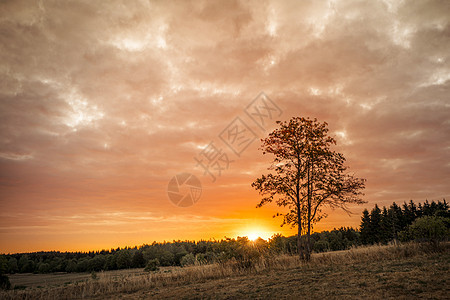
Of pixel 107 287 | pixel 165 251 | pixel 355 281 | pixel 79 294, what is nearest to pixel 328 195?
pixel 355 281

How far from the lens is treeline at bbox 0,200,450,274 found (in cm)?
1633

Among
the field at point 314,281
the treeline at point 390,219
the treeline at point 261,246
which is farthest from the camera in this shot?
the treeline at point 390,219

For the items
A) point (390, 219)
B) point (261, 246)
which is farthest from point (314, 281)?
point (390, 219)

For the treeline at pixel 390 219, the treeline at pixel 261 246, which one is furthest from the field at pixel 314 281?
the treeline at pixel 390 219

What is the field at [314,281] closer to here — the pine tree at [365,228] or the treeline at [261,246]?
the treeline at [261,246]

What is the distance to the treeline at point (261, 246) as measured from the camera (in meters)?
16.3

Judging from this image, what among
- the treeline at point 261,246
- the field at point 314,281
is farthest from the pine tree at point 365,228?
the field at point 314,281

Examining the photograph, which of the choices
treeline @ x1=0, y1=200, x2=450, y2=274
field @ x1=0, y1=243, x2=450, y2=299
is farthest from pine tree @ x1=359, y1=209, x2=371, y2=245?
field @ x1=0, y1=243, x2=450, y2=299

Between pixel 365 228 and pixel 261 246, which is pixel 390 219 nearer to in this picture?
pixel 365 228

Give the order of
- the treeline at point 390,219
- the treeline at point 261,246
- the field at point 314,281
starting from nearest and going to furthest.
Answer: the field at point 314,281, the treeline at point 261,246, the treeline at point 390,219

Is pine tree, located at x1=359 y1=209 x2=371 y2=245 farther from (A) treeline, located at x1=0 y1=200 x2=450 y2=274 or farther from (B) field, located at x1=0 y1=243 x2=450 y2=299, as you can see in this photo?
(B) field, located at x1=0 y1=243 x2=450 y2=299

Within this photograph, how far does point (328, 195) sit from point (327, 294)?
34.7 feet

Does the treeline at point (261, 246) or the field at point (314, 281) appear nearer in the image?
the field at point (314, 281)

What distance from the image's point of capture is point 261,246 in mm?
16203
